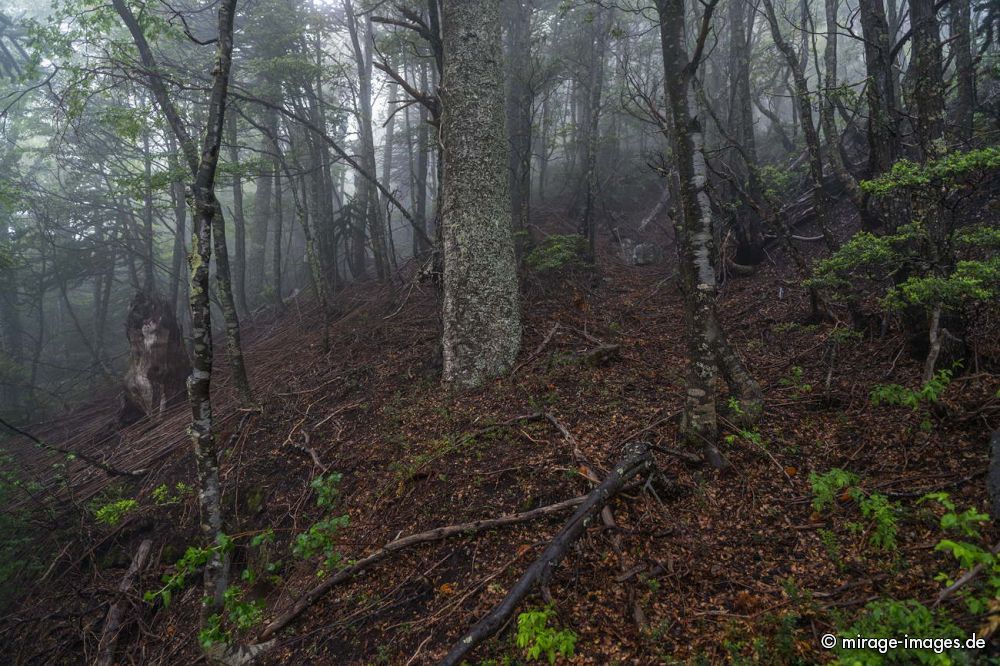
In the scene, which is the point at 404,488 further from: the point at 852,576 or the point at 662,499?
the point at 852,576

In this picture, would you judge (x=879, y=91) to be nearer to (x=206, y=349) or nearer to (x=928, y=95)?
(x=928, y=95)

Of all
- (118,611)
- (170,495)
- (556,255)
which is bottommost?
(118,611)

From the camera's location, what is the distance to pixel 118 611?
5219mm

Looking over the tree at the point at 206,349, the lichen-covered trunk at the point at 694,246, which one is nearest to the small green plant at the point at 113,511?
the tree at the point at 206,349

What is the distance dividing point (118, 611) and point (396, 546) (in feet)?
12.2

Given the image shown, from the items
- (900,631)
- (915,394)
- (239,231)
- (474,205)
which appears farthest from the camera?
(239,231)

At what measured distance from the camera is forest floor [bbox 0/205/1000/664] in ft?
9.96

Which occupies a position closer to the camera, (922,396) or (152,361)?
(922,396)

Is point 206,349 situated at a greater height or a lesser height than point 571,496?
greater

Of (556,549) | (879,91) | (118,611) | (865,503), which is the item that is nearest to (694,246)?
(865,503)

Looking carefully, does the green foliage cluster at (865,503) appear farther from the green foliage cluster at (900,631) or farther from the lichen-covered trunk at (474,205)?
the lichen-covered trunk at (474,205)

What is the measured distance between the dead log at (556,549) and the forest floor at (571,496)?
222 millimetres

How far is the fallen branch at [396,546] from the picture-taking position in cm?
390

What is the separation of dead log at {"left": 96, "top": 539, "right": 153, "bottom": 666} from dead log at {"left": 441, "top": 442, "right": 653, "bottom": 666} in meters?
4.44
